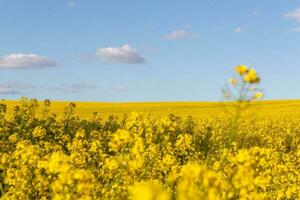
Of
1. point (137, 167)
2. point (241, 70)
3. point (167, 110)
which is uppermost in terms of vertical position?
point (241, 70)

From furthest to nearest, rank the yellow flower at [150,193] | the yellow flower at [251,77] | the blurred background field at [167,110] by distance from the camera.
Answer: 1. the blurred background field at [167,110]
2. the yellow flower at [251,77]
3. the yellow flower at [150,193]

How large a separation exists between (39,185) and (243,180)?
3636 mm

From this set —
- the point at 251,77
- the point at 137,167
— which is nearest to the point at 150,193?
the point at 251,77

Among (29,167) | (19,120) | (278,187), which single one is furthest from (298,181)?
(19,120)

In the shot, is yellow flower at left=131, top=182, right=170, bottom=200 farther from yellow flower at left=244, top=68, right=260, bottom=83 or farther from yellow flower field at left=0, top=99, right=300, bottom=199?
yellow flower at left=244, top=68, right=260, bottom=83

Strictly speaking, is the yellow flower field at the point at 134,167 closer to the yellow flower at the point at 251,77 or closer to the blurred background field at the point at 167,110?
the yellow flower at the point at 251,77

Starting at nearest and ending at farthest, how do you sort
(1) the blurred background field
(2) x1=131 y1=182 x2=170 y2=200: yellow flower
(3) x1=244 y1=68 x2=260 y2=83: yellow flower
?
1. (2) x1=131 y1=182 x2=170 y2=200: yellow flower
2. (3) x1=244 y1=68 x2=260 y2=83: yellow flower
3. (1) the blurred background field

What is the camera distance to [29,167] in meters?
7.42

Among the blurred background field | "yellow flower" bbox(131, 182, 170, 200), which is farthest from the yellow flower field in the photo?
the blurred background field

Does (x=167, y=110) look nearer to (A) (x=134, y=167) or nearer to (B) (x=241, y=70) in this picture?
(A) (x=134, y=167)

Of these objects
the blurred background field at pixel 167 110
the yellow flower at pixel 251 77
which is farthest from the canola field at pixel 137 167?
the blurred background field at pixel 167 110

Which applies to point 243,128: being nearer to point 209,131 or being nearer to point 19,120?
point 209,131

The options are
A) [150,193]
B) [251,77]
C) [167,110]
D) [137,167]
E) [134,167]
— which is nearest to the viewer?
[150,193]

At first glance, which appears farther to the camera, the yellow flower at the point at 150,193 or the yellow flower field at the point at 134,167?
the yellow flower field at the point at 134,167
